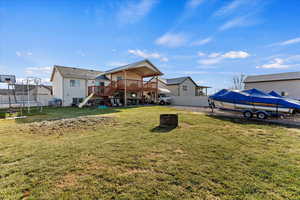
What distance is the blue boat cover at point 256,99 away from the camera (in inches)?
300

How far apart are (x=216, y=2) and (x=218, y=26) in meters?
2.87

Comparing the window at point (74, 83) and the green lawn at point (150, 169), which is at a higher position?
the window at point (74, 83)

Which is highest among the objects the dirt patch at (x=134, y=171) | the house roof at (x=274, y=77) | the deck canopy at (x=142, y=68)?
the deck canopy at (x=142, y=68)

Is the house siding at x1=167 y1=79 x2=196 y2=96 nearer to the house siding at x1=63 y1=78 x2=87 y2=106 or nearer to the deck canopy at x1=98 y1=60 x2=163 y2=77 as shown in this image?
the deck canopy at x1=98 y1=60 x2=163 y2=77

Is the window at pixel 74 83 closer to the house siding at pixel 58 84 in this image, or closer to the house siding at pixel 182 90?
the house siding at pixel 58 84

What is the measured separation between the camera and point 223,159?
2984 millimetres

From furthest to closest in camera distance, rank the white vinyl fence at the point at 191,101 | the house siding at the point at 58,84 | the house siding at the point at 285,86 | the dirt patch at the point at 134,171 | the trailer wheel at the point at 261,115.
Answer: the white vinyl fence at the point at 191,101, the house siding at the point at 285,86, the house siding at the point at 58,84, the trailer wheel at the point at 261,115, the dirt patch at the point at 134,171

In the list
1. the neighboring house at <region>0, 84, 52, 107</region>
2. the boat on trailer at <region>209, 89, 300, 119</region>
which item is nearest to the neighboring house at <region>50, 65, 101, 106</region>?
the neighboring house at <region>0, 84, 52, 107</region>

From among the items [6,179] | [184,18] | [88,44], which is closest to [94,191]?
[6,179]

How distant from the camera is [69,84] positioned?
17.0 metres

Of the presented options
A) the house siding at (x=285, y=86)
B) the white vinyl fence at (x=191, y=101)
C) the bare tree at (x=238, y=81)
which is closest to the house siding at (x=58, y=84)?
the white vinyl fence at (x=191, y=101)

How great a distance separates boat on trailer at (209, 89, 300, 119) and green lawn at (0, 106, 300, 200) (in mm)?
4957

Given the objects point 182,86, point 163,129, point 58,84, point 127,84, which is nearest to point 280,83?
point 182,86

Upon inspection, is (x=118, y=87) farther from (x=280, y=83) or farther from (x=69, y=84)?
(x=280, y=83)
